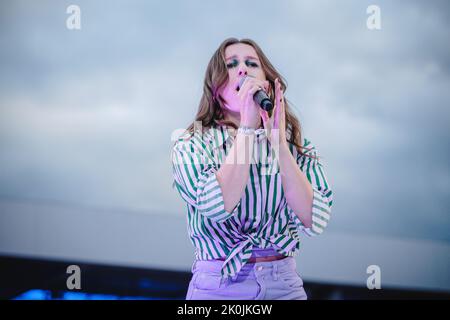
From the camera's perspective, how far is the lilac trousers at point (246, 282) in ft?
3.73

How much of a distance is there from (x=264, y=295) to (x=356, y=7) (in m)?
1.21

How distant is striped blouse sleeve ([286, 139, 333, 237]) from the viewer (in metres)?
1.19

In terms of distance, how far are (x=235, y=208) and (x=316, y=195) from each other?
0.22m

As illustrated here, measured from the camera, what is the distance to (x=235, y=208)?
1135 millimetres

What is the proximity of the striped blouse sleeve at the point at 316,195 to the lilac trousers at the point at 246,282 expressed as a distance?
0.12 metres

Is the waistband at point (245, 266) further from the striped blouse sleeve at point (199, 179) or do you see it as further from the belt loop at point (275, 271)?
the striped blouse sleeve at point (199, 179)

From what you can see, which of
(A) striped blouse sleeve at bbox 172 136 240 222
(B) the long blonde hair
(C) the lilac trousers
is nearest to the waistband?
(C) the lilac trousers

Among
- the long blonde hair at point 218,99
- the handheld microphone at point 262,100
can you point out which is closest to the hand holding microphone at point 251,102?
the handheld microphone at point 262,100

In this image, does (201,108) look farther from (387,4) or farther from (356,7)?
(387,4)

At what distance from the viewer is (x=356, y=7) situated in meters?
1.82

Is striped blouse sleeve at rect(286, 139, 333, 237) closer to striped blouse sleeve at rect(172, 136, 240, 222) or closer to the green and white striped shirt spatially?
the green and white striped shirt

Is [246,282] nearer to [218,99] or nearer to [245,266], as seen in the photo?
[245,266]
